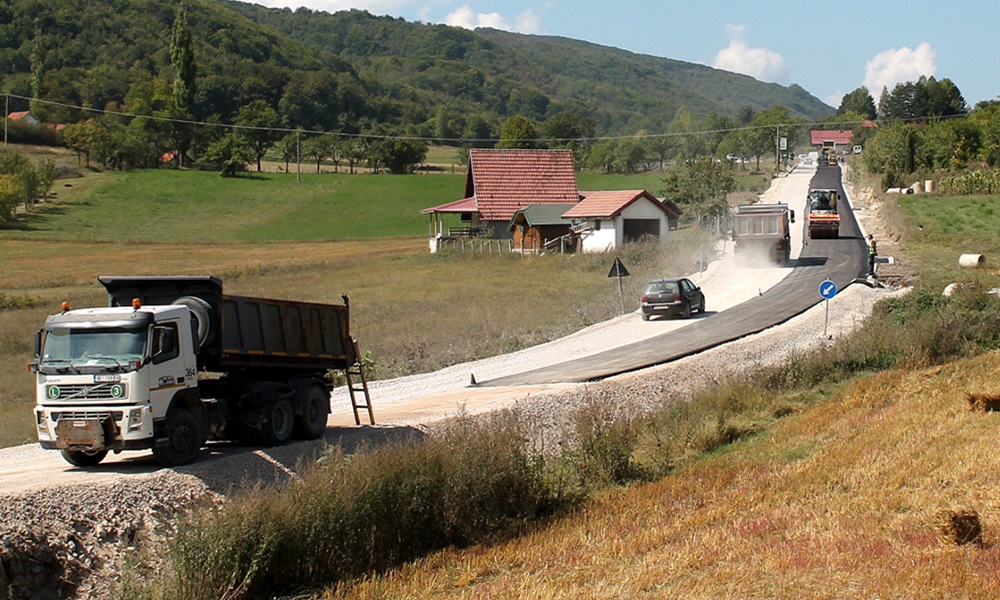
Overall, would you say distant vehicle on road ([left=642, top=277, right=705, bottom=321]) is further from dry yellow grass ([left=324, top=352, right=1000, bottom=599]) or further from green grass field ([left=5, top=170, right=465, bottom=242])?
green grass field ([left=5, top=170, right=465, bottom=242])

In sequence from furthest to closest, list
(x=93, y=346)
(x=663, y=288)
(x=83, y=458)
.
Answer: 1. (x=663, y=288)
2. (x=83, y=458)
3. (x=93, y=346)

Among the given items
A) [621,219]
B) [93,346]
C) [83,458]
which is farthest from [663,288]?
[93,346]

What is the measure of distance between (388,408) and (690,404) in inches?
276

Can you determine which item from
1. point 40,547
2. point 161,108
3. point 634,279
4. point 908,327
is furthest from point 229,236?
point 40,547

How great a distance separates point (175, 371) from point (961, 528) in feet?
36.1

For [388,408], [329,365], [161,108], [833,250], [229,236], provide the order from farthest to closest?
1. [161,108]
2. [229,236]
3. [833,250]
4. [388,408]
5. [329,365]

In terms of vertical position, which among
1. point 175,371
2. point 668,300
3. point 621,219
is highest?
point 621,219

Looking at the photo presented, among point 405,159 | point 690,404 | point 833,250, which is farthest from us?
point 405,159

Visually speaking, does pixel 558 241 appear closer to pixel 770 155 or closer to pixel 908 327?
pixel 908 327

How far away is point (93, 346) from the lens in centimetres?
1491

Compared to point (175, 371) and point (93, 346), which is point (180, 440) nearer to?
point (175, 371)

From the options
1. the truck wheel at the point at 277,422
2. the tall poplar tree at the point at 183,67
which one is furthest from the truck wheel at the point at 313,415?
the tall poplar tree at the point at 183,67

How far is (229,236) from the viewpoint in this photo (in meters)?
98.5

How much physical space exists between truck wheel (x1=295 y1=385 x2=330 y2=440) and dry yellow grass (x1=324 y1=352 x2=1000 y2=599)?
5872mm
